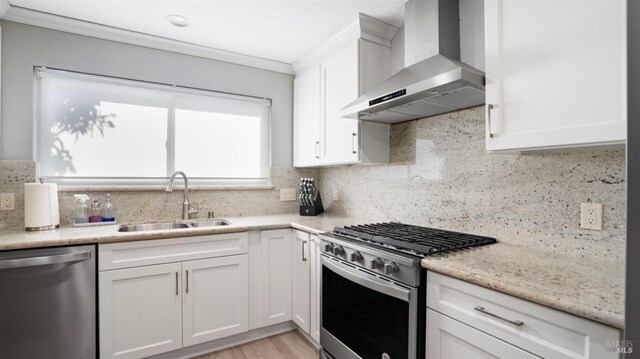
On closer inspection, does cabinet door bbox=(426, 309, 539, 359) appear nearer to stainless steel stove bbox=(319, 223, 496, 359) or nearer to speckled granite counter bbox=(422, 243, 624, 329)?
stainless steel stove bbox=(319, 223, 496, 359)

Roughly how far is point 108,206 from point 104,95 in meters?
0.88

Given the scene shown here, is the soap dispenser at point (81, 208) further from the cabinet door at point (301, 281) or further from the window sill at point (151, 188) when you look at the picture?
the cabinet door at point (301, 281)

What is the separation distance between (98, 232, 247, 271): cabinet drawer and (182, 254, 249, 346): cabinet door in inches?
2.2

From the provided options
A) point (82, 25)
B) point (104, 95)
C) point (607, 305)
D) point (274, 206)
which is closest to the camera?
point (607, 305)

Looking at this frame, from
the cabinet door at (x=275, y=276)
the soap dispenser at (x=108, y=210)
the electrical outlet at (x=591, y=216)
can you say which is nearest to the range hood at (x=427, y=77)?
the electrical outlet at (x=591, y=216)

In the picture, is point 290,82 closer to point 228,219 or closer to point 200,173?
point 200,173

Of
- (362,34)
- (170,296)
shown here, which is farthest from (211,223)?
(362,34)

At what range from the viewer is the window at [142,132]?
2262 mm

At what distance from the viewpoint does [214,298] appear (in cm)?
215

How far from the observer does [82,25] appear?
2223 millimetres

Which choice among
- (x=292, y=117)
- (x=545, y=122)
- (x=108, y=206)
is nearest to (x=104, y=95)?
(x=108, y=206)

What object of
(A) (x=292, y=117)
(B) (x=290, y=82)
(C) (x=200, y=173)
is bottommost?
(C) (x=200, y=173)

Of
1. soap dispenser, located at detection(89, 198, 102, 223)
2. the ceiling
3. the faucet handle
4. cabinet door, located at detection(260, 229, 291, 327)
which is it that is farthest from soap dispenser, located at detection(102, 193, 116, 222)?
the ceiling

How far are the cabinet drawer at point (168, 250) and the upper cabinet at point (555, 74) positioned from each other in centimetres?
175
